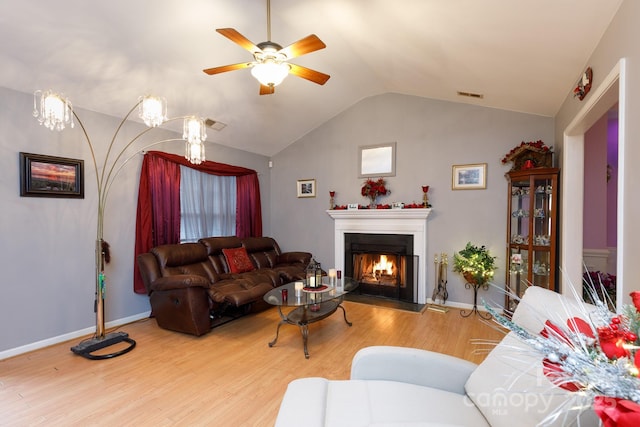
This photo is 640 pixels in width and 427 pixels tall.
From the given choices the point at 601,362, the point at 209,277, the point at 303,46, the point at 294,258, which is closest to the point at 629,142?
the point at 601,362

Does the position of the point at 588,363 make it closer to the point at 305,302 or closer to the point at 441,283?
the point at 305,302

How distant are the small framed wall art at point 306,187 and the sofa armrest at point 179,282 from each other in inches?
107

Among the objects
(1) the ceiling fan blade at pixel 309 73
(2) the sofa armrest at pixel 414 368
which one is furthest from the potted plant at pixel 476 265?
(1) the ceiling fan blade at pixel 309 73

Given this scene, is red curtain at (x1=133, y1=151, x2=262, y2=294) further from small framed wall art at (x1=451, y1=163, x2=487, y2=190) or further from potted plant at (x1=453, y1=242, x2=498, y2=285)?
potted plant at (x1=453, y1=242, x2=498, y2=285)

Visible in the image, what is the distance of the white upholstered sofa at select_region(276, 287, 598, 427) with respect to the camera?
3.50 feet

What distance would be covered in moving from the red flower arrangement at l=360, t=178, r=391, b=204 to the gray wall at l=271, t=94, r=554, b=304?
13 centimetres

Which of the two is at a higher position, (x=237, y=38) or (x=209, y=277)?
(x=237, y=38)

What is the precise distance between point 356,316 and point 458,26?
11.0 feet

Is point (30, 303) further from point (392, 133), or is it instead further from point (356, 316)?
point (392, 133)

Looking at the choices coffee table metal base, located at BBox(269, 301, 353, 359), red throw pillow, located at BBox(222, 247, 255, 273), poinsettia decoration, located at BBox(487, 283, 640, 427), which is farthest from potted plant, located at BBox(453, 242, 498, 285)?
poinsettia decoration, located at BBox(487, 283, 640, 427)

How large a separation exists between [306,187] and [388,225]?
170cm

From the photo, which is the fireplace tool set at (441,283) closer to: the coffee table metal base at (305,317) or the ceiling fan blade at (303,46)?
the coffee table metal base at (305,317)

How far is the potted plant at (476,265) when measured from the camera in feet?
12.8

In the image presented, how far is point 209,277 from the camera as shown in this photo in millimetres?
4129
